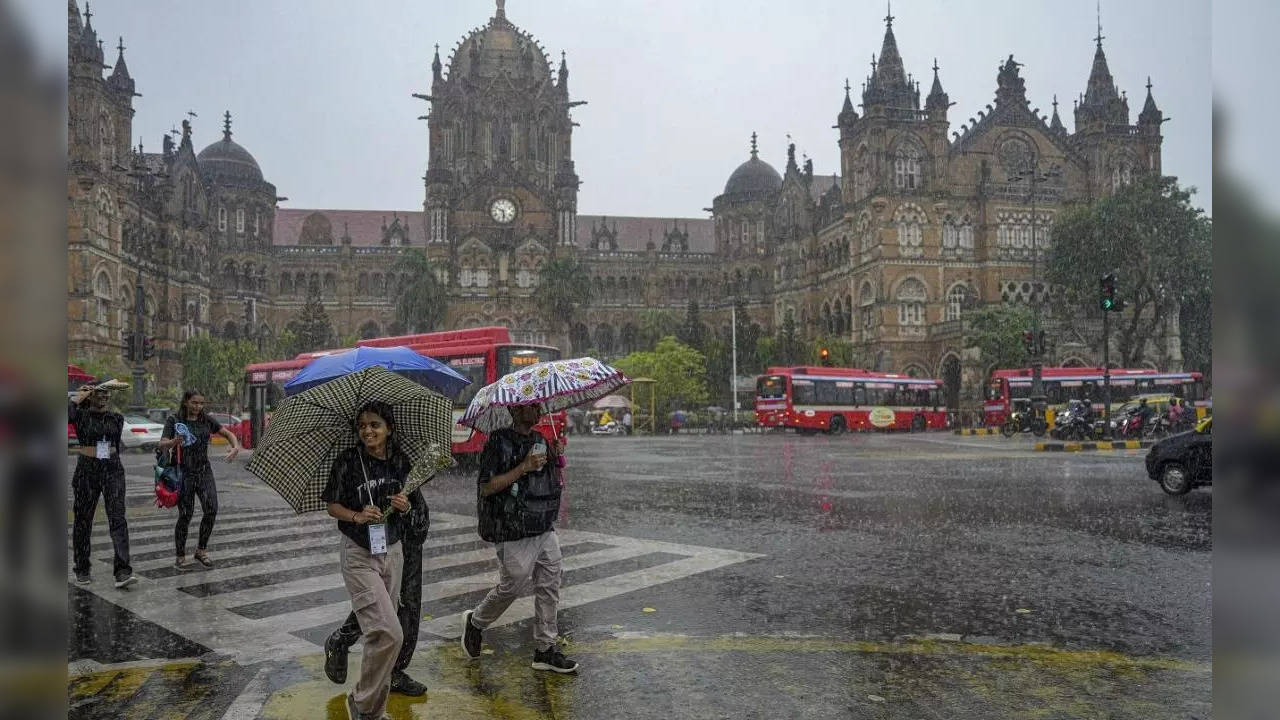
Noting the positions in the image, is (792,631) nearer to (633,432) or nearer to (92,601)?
(92,601)

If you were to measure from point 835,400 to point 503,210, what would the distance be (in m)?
38.3

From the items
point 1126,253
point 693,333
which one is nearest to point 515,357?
point 1126,253

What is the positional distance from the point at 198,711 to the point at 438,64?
79.4 meters

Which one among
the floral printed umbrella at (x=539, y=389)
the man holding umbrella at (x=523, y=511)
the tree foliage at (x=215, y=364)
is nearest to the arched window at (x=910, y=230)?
the tree foliage at (x=215, y=364)

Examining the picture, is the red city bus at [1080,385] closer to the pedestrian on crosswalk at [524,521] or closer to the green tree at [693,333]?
the green tree at [693,333]

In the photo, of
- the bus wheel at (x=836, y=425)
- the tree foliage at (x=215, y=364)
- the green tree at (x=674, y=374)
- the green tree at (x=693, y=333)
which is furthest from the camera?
the green tree at (x=693, y=333)

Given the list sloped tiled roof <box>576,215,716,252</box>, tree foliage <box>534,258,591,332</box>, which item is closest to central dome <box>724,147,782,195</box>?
sloped tiled roof <box>576,215,716,252</box>

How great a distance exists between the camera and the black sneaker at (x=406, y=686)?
4.72m

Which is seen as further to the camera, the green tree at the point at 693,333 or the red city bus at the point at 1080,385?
the green tree at the point at 693,333

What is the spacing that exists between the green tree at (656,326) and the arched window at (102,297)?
3558cm

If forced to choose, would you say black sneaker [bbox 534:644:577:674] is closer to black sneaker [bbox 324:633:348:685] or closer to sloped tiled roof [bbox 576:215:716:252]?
black sneaker [bbox 324:633:348:685]

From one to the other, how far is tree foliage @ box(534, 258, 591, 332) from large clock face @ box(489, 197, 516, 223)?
6.01 m

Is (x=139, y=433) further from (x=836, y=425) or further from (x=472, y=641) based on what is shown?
(x=472, y=641)

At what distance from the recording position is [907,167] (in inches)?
2179
